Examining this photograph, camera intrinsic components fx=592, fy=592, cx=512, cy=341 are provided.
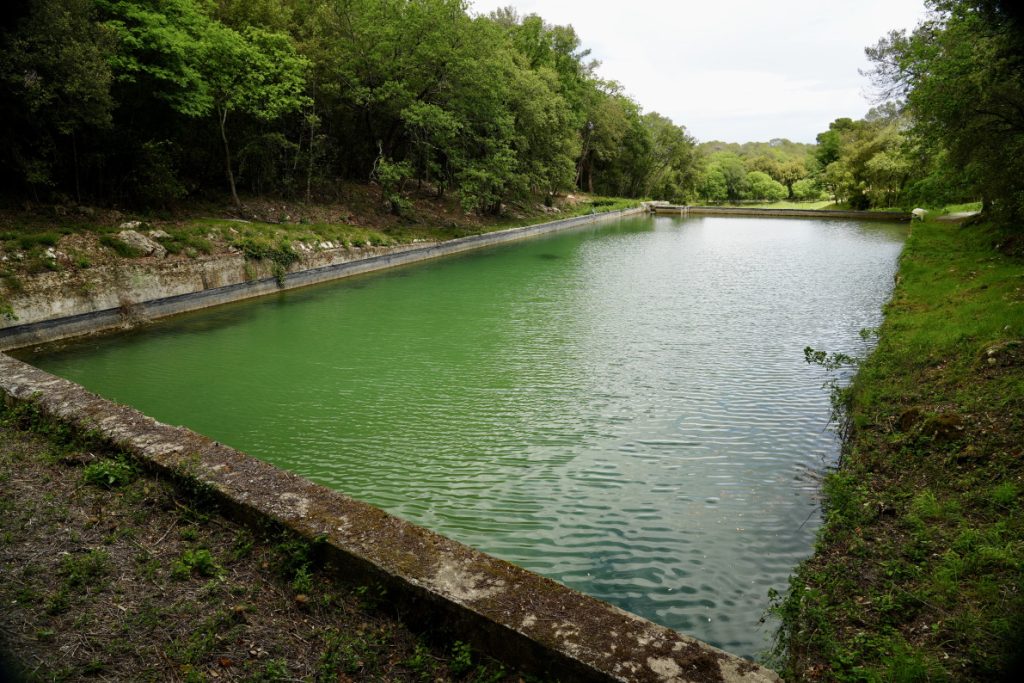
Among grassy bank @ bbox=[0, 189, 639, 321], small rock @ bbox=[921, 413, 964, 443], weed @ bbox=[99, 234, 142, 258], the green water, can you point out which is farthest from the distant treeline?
small rock @ bbox=[921, 413, 964, 443]

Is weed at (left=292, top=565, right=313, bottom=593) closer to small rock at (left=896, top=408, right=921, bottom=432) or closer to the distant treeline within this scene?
the distant treeline

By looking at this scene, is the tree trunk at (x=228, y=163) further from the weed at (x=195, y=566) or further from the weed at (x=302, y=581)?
the weed at (x=302, y=581)

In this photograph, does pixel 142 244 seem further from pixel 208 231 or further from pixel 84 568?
pixel 84 568

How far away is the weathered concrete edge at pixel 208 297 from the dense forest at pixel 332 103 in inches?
118

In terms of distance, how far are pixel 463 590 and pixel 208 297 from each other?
13.3 m

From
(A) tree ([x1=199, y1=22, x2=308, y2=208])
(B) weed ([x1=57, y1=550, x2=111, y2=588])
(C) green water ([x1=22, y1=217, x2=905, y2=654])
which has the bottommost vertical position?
(C) green water ([x1=22, y1=217, x2=905, y2=654])

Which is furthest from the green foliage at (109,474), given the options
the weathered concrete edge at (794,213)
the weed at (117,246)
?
the weathered concrete edge at (794,213)

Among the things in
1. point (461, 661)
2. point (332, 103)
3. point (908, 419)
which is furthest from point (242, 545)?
point (332, 103)

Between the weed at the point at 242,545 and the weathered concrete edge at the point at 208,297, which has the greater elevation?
the weathered concrete edge at the point at 208,297

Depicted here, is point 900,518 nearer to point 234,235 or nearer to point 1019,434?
point 1019,434

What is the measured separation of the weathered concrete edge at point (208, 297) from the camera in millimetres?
10867

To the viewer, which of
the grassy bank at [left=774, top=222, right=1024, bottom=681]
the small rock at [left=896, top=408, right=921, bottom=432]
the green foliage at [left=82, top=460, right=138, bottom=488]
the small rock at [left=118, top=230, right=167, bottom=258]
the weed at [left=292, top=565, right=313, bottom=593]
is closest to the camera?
the grassy bank at [left=774, top=222, right=1024, bottom=681]

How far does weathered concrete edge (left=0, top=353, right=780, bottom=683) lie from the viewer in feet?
8.63

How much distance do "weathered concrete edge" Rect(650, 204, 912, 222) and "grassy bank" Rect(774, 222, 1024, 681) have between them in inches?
1351
